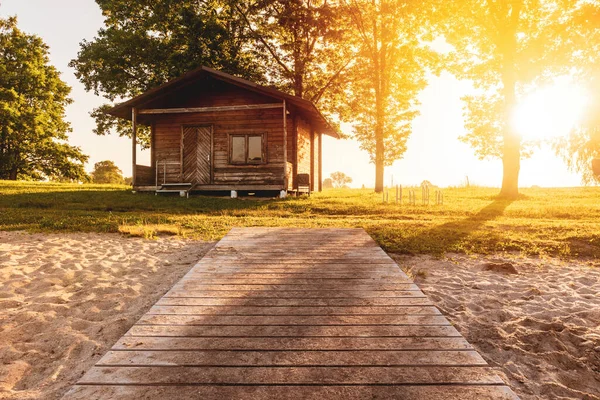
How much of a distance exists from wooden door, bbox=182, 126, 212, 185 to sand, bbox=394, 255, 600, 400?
1351 centimetres

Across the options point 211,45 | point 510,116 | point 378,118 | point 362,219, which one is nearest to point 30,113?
point 211,45

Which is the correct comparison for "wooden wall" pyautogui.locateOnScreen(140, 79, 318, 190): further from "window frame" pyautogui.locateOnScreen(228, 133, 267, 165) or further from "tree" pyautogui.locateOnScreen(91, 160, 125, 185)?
"tree" pyautogui.locateOnScreen(91, 160, 125, 185)

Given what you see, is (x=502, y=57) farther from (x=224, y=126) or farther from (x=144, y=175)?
(x=144, y=175)

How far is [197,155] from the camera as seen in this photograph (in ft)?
59.9

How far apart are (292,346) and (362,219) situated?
861cm

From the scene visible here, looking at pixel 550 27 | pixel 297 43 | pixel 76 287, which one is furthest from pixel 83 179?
pixel 550 27

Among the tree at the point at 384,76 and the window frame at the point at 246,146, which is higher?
the tree at the point at 384,76

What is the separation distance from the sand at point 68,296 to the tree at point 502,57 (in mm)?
16699

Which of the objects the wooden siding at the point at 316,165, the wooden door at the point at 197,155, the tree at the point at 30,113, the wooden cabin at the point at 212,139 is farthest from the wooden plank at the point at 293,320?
the tree at the point at 30,113

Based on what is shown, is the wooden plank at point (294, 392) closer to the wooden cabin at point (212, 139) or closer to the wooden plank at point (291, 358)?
the wooden plank at point (291, 358)

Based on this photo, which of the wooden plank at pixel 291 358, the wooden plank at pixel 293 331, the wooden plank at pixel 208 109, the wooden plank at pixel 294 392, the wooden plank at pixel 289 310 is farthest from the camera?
the wooden plank at pixel 208 109

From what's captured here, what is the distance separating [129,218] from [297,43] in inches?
711

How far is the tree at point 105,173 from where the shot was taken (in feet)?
153

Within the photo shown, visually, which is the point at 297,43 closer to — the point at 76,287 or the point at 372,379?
the point at 76,287
